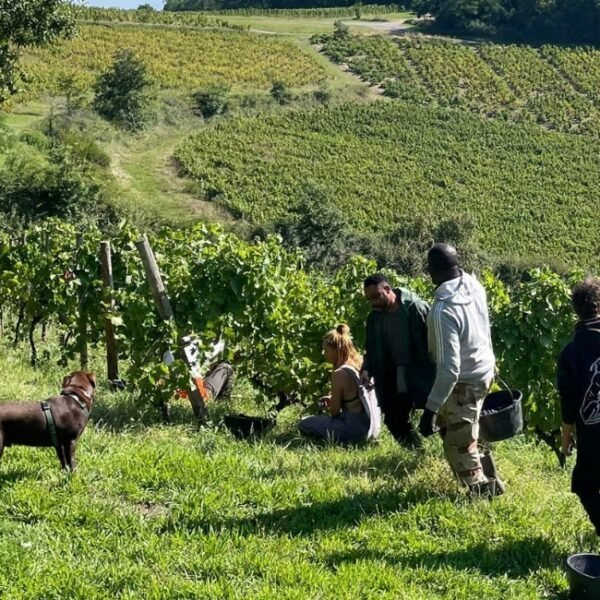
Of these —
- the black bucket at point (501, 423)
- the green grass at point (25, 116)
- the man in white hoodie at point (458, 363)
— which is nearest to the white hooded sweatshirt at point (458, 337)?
the man in white hoodie at point (458, 363)

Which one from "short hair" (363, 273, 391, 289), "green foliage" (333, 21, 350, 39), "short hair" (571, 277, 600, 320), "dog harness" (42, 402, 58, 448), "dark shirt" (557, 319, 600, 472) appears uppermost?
"green foliage" (333, 21, 350, 39)

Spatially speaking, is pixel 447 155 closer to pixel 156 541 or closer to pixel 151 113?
pixel 151 113

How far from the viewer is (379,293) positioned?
5.75 meters

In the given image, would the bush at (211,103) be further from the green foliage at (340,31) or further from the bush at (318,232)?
the green foliage at (340,31)

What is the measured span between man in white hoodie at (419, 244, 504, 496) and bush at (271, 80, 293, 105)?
54986mm

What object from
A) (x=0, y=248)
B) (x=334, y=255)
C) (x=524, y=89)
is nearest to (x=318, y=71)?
(x=524, y=89)

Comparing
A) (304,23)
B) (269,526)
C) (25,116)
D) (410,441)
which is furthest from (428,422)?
(304,23)

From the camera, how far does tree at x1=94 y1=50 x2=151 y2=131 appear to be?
158ft

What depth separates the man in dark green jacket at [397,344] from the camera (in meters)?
5.80

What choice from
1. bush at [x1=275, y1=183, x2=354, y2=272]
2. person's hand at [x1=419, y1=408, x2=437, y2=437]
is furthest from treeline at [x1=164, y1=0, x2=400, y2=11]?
person's hand at [x1=419, y1=408, x2=437, y2=437]

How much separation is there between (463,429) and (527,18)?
293 ft

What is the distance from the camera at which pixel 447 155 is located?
175 ft

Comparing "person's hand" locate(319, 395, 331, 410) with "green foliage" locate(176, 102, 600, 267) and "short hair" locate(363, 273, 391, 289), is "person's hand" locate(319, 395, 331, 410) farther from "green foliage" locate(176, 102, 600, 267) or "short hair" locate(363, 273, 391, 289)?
"green foliage" locate(176, 102, 600, 267)

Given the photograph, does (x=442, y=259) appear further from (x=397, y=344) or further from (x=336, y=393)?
(x=336, y=393)
